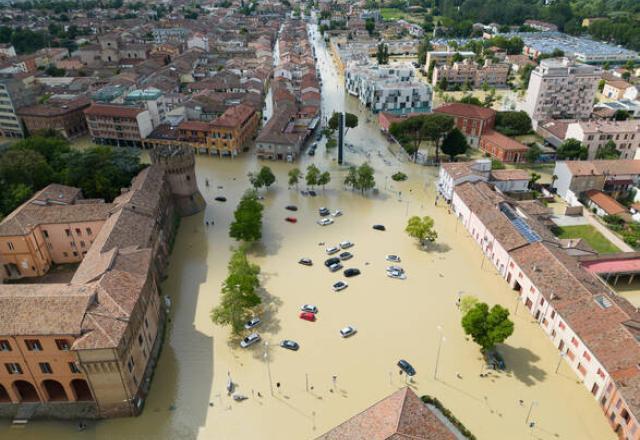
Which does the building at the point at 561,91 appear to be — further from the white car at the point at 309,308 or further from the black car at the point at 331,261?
the white car at the point at 309,308

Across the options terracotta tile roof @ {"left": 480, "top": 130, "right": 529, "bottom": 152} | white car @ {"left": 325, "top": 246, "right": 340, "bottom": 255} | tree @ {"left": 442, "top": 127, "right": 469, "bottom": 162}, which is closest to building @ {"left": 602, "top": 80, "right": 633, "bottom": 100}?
terracotta tile roof @ {"left": 480, "top": 130, "right": 529, "bottom": 152}

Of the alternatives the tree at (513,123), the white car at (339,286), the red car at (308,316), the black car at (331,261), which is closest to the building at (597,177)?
the tree at (513,123)

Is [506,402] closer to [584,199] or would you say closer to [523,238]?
[523,238]

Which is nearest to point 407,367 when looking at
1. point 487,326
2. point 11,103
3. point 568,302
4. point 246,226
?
point 487,326

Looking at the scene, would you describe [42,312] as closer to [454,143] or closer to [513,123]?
[454,143]

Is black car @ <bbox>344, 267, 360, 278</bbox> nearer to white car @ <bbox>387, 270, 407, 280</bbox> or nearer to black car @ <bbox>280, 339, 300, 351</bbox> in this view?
white car @ <bbox>387, 270, 407, 280</bbox>

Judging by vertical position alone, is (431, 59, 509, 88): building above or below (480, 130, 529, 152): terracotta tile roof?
above

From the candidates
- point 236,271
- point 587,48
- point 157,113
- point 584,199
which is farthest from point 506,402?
point 587,48
